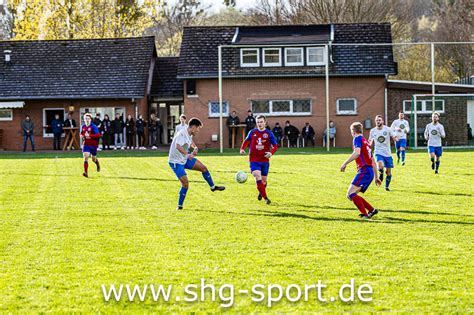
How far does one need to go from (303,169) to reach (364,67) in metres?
21.3

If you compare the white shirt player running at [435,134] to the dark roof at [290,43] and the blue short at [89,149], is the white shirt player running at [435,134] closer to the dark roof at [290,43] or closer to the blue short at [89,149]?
the blue short at [89,149]

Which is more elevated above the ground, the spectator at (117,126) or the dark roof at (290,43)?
the dark roof at (290,43)

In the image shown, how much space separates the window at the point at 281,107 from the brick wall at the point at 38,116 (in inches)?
276

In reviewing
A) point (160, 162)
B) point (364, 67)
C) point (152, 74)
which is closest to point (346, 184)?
point (160, 162)

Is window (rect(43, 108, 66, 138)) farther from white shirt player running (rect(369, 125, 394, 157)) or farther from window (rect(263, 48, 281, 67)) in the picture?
white shirt player running (rect(369, 125, 394, 157))

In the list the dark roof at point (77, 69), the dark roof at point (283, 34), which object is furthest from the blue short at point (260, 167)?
the dark roof at point (77, 69)

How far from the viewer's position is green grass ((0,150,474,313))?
828cm

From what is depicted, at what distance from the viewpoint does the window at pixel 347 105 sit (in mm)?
47062

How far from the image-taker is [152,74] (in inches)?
2068

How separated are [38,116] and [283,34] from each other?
559 inches

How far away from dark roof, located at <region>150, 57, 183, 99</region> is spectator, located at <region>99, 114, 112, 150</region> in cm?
633

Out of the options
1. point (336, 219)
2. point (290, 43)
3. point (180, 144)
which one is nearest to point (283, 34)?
point (290, 43)

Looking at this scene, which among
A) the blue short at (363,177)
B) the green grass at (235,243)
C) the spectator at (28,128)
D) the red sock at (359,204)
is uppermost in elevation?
the spectator at (28,128)

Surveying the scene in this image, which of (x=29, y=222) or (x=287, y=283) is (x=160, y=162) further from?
(x=287, y=283)
